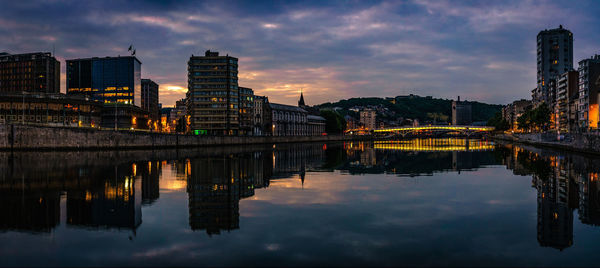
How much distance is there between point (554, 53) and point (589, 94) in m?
59.2

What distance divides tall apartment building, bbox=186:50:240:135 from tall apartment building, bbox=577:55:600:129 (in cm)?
10396

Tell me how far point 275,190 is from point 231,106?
121m

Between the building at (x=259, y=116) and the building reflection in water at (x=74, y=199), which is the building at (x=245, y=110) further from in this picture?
the building reflection in water at (x=74, y=199)

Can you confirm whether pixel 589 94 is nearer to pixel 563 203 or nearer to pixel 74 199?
pixel 563 203

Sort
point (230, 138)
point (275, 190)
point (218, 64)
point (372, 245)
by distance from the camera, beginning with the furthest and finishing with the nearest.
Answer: point (218, 64) → point (230, 138) → point (275, 190) → point (372, 245)

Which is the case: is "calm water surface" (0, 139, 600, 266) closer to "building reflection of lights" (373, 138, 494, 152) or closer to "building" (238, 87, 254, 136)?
"building reflection of lights" (373, 138, 494, 152)

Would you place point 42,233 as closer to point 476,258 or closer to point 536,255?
point 476,258

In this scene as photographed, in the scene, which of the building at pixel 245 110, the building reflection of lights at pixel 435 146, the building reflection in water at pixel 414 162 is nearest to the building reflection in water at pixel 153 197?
the building reflection in water at pixel 414 162

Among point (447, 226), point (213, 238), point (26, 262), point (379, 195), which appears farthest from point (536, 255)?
point (26, 262)

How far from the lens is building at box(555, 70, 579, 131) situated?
130250 mm

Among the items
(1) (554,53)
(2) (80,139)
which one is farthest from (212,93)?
(1) (554,53)

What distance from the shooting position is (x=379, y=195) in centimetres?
2400

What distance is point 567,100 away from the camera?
135m

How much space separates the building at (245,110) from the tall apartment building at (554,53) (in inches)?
4467
